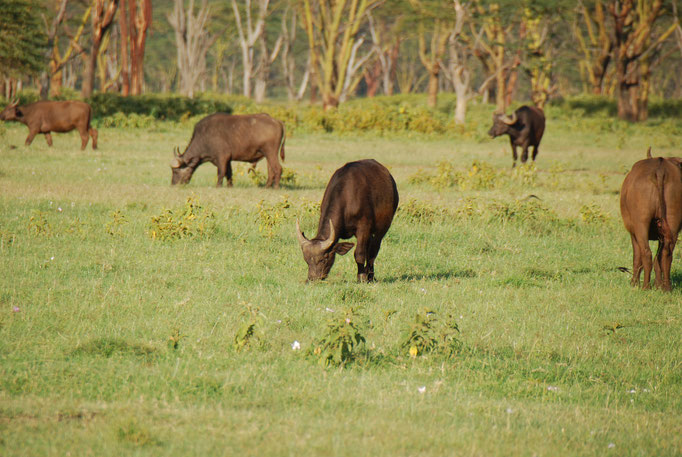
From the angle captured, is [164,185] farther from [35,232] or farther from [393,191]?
[393,191]

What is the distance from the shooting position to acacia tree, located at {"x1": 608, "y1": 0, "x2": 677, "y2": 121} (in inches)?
1315

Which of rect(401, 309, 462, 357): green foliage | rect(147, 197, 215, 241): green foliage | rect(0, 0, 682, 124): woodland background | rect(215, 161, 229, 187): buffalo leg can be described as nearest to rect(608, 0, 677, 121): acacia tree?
rect(0, 0, 682, 124): woodland background

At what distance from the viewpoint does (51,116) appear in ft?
66.1

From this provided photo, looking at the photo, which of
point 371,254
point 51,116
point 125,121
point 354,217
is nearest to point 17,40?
A: point 125,121

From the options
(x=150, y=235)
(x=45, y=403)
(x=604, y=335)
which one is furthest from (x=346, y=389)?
(x=150, y=235)

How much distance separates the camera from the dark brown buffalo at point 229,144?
48.6ft

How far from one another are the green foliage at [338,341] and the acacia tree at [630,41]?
31.7 meters

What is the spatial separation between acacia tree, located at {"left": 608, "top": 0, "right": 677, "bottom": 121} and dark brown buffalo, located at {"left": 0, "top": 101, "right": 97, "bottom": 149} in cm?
2353

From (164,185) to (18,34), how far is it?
1870cm

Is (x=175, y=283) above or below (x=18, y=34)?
below

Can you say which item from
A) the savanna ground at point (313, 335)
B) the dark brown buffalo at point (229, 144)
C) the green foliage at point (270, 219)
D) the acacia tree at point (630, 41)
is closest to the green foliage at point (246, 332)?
the savanna ground at point (313, 335)

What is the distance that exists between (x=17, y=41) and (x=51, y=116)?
11091mm

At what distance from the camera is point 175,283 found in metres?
7.70

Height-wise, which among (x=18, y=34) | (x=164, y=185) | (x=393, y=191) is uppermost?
(x=18, y=34)
